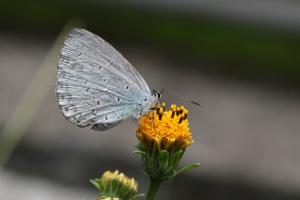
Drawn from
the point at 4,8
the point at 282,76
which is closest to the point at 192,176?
the point at 282,76

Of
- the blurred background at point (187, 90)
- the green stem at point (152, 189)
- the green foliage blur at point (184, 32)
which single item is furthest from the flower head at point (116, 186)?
the green foliage blur at point (184, 32)

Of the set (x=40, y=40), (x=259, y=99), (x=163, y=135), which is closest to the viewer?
(x=163, y=135)

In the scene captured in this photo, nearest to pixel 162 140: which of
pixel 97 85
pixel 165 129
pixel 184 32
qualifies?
pixel 165 129

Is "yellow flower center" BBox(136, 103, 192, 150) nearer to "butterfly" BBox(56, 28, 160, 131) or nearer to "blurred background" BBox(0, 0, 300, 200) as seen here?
"butterfly" BBox(56, 28, 160, 131)

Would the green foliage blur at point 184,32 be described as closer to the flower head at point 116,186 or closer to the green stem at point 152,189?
the flower head at point 116,186

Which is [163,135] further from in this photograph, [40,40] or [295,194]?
[40,40]

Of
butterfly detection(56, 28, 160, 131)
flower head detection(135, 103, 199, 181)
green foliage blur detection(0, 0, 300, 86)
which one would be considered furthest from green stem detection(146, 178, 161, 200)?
green foliage blur detection(0, 0, 300, 86)

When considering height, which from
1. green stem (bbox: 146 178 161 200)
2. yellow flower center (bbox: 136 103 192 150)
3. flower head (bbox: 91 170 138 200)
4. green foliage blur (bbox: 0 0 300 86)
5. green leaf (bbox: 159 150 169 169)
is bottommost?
flower head (bbox: 91 170 138 200)
